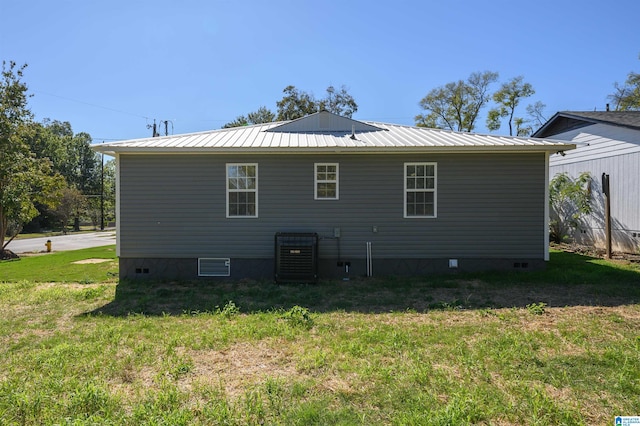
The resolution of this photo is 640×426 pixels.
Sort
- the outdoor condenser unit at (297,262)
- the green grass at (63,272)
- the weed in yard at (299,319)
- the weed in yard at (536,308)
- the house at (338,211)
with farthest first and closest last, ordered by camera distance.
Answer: the green grass at (63,272), the house at (338,211), the outdoor condenser unit at (297,262), the weed in yard at (536,308), the weed in yard at (299,319)

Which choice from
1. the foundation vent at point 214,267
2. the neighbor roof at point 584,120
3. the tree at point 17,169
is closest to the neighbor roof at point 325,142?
the foundation vent at point 214,267

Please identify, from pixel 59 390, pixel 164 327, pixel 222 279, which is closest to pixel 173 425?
pixel 59 390

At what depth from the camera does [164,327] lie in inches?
197

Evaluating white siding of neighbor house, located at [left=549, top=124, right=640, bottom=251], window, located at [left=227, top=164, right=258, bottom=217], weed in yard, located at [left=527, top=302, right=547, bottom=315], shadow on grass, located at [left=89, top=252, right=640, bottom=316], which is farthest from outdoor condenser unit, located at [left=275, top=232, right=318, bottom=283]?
white siding of neighbor house, located at [left=549, top=124, right=640, bottom=251]

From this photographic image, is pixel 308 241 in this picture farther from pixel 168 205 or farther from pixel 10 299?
pixel 10 299

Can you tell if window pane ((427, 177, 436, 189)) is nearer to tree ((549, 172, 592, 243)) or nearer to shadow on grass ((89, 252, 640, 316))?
shadow on grass ((89, 252, 640, 316))

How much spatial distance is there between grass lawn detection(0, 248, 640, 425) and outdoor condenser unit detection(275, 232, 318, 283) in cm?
68

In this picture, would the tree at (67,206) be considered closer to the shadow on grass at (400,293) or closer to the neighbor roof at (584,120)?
the shadow on grass at (400,293)

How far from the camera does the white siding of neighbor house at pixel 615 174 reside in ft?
33.4

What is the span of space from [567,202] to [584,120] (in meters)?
2.74

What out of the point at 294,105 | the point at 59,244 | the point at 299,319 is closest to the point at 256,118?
the point at 294,105

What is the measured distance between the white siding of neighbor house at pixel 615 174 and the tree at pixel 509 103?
19.0 m

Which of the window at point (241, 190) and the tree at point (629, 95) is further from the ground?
the tree at point (629, 95)

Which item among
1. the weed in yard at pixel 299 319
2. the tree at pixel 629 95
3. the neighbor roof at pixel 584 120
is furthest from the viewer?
the tree at pixel 629 95
